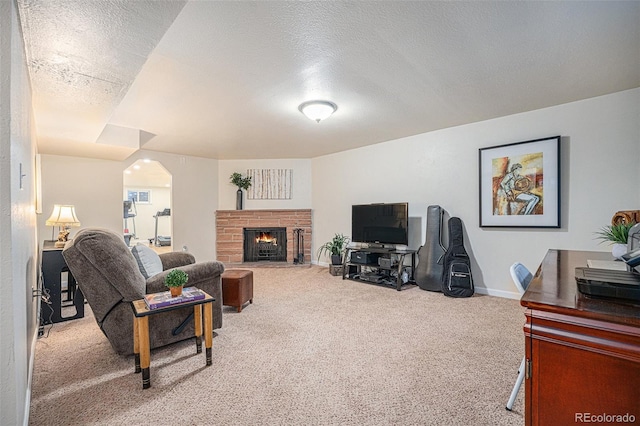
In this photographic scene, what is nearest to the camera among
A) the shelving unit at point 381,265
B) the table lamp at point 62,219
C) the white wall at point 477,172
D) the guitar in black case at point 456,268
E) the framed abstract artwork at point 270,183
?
the white wall at point 477,172

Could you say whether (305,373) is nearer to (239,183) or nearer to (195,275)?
(195,275)

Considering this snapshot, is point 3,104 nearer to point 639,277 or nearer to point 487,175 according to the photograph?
point 639,277

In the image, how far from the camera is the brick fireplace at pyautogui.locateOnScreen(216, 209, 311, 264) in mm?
6395

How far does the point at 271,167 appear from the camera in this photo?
6.49 metres

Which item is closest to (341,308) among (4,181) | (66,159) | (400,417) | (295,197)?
(400,417)

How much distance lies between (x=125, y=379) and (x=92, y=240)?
0.97 meters

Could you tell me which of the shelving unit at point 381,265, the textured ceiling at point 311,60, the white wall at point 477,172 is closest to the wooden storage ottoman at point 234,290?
the textured ceiling at point 311,60

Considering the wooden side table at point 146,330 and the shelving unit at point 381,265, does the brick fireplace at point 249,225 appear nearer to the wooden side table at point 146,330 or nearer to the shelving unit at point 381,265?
the shelving unit at point 381,265

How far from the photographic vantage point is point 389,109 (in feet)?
11.5

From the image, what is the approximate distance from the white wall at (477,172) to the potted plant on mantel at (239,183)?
1952 mm

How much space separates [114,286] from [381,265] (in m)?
3.46

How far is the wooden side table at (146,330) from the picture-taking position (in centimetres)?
193

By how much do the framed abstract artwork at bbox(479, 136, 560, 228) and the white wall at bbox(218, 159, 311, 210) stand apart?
138 inches

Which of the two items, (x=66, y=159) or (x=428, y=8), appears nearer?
(x=428, y=8)
